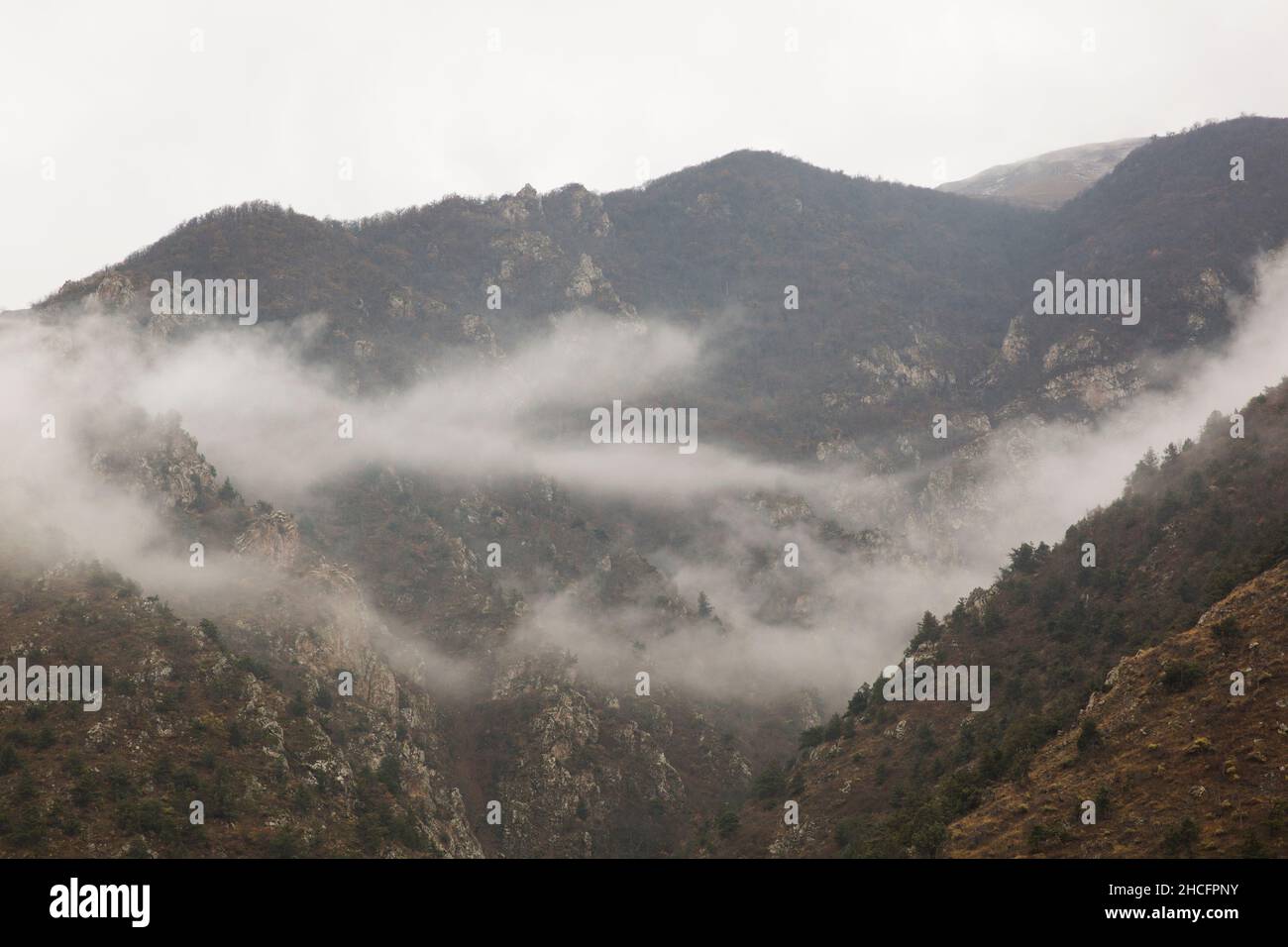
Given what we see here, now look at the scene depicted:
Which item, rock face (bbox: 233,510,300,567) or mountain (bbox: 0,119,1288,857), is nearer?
mountain (bbox: 0,119,1288,857)

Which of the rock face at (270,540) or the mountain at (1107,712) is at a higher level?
the rock face at (270,540)

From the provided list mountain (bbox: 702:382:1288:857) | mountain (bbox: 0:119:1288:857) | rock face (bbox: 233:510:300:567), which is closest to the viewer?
mountain (bbox: 702:382:1288:857)

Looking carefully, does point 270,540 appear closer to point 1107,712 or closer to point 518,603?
point 518,603

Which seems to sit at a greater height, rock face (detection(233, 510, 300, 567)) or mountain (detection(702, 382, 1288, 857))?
rock face (detection(233, 510, 300, 567))

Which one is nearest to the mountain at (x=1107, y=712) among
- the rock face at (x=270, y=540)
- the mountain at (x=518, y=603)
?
the mountain at (x=518, y=603)

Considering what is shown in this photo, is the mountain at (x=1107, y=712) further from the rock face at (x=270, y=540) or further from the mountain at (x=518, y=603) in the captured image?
the rock face at (x=270, y=540)

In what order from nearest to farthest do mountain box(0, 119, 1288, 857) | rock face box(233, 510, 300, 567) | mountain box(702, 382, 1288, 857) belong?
mountain box(702, 382, 1288, 857) < mountain box(0, 119, 1288, 857) < rock face box(233, 510, 300, 567)

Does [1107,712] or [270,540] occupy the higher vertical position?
[270,540]

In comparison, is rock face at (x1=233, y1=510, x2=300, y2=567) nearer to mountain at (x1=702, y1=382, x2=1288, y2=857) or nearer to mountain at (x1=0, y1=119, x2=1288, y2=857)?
mountain at (x1=0, y1=119, x2=1288, y2=857)

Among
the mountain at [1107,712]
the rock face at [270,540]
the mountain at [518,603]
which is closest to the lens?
the mountain at [1107,712]

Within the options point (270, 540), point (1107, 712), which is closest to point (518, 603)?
point (270, 540)

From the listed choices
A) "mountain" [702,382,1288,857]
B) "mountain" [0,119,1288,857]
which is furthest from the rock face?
"mountain" [702,382,1288,857]
